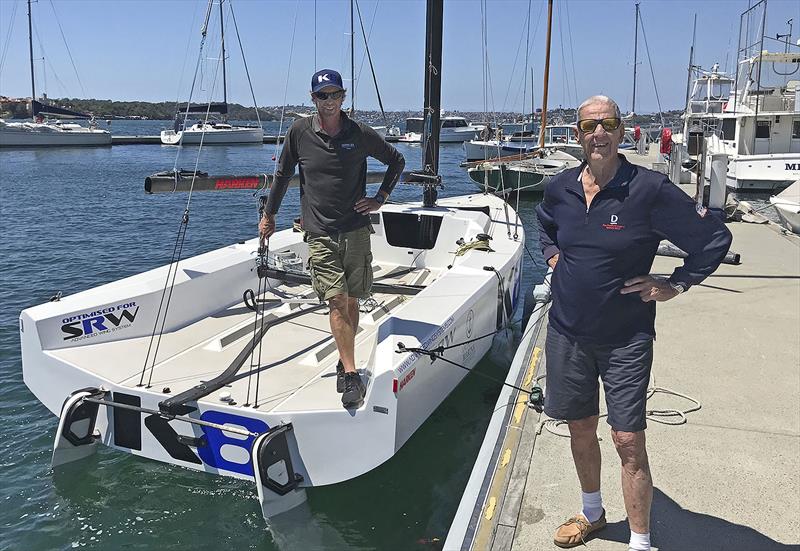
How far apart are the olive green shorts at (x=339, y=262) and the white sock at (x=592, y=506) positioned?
184 cm

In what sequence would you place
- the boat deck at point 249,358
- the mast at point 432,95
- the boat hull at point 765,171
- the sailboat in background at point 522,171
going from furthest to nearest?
the boat hull at point 765,171, the sailboat in background at point 522,171, the mast at point 432,95, the boat deck at point 249,358

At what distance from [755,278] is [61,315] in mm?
7221

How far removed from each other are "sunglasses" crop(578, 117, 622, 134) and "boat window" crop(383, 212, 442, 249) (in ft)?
17.7

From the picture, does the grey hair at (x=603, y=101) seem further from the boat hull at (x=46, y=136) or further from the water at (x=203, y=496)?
the boat hull at (x=46, y=136)

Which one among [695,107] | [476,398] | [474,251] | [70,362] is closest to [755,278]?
[474,251]

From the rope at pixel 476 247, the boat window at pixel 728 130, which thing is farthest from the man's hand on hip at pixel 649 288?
the boat window at pixel 728 130

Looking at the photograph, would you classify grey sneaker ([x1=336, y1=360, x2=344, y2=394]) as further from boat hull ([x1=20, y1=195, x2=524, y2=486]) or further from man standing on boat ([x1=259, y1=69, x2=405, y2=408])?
boat hull ([x1=20, y1=195, x2=524, y2=486])

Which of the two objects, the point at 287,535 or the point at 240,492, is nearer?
the point at 287,535

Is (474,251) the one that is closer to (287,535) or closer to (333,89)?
(333,89)

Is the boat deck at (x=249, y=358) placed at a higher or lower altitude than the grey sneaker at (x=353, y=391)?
lower

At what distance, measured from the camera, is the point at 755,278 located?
767cm

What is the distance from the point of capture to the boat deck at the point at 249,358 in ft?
14.2

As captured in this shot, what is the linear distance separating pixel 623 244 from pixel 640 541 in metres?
1.19

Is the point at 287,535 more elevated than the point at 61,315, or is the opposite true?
the point at 61,315
